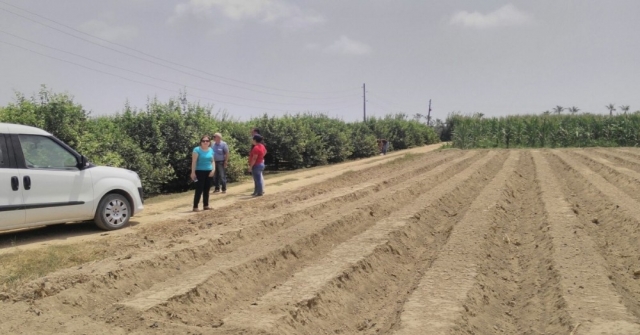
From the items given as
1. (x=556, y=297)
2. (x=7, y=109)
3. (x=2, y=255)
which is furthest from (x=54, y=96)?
(x=556, y=297)

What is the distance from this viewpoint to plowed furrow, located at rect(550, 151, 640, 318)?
18.5 ft

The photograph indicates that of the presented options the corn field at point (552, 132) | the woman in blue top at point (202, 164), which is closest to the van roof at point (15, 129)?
the woman in blue top at point (202, 164)

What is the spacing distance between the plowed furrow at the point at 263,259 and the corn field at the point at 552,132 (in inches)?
1074

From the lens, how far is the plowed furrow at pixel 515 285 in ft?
14.9

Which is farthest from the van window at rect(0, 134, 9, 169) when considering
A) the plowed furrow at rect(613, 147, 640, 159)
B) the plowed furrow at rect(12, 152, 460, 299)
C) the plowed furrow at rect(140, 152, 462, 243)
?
the plowed furrow at rect(613, 147, 640, 159)

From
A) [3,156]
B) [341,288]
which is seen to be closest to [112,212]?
[3,156]

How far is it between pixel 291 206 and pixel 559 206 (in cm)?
572

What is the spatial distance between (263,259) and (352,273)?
4.10 ft

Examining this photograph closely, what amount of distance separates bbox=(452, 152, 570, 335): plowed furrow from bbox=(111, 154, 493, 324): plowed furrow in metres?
2.31

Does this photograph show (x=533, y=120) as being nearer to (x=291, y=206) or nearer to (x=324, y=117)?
(x=324, y=117)

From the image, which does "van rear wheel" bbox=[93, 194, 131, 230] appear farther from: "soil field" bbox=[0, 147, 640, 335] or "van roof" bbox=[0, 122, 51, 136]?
"van roof" bbox=[0, 122, 51, 136]

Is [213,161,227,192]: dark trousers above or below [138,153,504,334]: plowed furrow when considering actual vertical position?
above

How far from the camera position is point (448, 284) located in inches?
214

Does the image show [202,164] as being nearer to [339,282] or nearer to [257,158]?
[257,158]
